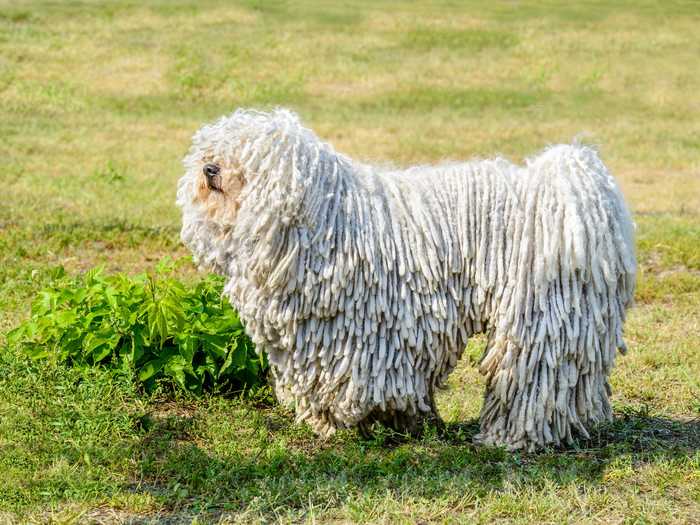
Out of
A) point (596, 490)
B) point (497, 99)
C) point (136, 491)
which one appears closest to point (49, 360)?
point (136, 491)

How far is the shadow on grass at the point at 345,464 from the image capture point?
4590mm

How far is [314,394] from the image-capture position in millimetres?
5133

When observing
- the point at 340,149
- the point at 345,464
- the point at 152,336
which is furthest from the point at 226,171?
the point at 340,149

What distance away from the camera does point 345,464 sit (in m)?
4.93

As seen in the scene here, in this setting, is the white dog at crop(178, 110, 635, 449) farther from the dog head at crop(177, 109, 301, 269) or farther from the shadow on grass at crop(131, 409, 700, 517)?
the shadow on grass at crop(131, 409, 700, 517)

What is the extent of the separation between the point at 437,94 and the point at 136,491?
44.7ft

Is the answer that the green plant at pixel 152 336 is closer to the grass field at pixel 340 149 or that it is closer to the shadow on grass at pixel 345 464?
the grass field at pixel 340 149

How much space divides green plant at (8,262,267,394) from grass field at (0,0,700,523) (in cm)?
13

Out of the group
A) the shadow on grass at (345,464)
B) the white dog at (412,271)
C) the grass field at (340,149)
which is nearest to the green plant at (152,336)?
the grass field at (340,149)

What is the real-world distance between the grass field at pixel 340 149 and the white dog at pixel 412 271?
1.10ft

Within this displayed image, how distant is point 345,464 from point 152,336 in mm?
1358

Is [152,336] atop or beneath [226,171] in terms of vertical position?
beneath

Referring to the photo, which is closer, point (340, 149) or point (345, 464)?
point (345, 464)

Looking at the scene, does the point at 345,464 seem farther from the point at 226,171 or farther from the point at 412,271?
the point at 226,171
